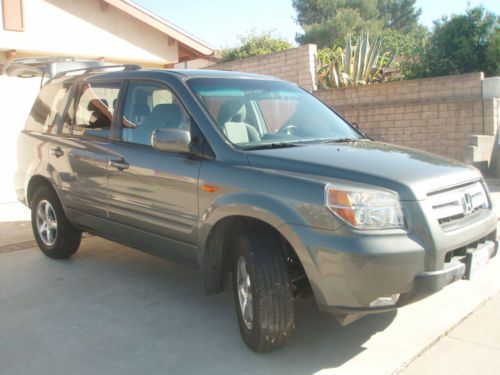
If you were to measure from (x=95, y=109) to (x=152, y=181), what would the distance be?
135 centimetres

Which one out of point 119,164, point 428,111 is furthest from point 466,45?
point 119,164

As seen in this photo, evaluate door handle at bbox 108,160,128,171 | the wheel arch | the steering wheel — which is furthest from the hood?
the wheel arch

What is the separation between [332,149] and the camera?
3.78 meters

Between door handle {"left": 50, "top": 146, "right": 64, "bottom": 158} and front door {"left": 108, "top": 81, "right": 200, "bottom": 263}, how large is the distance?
940 mm

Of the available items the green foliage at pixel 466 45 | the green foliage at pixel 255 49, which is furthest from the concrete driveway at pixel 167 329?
the green foliage at pixel 255 49

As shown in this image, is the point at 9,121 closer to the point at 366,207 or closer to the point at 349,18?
the point at 366,207

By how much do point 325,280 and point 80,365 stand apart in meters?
1.64

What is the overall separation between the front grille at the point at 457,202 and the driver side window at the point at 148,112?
1866mm

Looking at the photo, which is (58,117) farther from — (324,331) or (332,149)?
(324,331)

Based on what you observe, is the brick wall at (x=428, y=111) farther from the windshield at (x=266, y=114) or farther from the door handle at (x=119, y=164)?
the door handle at (x=119, y=164)

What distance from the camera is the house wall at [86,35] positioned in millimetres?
12664

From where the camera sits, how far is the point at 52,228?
18.9 ft

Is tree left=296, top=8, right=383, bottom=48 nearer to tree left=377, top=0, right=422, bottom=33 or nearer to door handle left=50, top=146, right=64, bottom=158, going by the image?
tree left=377, top=0, right=422, bottom=33

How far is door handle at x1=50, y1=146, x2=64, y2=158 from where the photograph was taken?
532 centimetres
